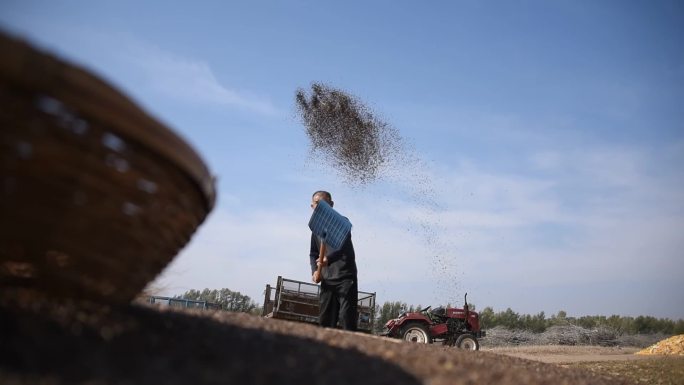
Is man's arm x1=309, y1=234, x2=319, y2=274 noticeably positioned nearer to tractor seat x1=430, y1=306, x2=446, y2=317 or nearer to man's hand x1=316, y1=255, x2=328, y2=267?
man's hand x1=316, y1=255, x2=328, y2=267

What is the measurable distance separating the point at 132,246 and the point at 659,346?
1687cm

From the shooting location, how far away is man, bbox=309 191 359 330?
4.73m

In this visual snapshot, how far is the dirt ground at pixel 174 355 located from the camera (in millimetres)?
1186

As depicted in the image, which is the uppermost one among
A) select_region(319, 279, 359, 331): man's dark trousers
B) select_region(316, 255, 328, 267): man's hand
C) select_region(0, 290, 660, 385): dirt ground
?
select_region(316, 255, 328, 267): man's hand

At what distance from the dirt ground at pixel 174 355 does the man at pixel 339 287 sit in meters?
2.52

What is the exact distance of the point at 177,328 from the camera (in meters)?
1.87

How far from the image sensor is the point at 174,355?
57.8 inches

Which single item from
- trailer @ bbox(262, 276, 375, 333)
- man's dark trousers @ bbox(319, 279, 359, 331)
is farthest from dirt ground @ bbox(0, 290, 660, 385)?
trailer @ bbox(262, 276, 375, 333)

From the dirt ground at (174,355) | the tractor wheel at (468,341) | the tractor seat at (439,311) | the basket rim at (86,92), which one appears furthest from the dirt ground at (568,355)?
the basket rim at (86,92)

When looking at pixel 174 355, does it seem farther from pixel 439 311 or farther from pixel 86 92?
pixel 439 311

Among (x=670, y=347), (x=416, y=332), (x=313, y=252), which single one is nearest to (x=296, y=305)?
(x=416, y=332)

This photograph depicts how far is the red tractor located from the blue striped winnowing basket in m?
8.63

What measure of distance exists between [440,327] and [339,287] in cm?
961

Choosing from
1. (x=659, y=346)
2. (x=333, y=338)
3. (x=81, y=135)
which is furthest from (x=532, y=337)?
(x=81, y=135)
